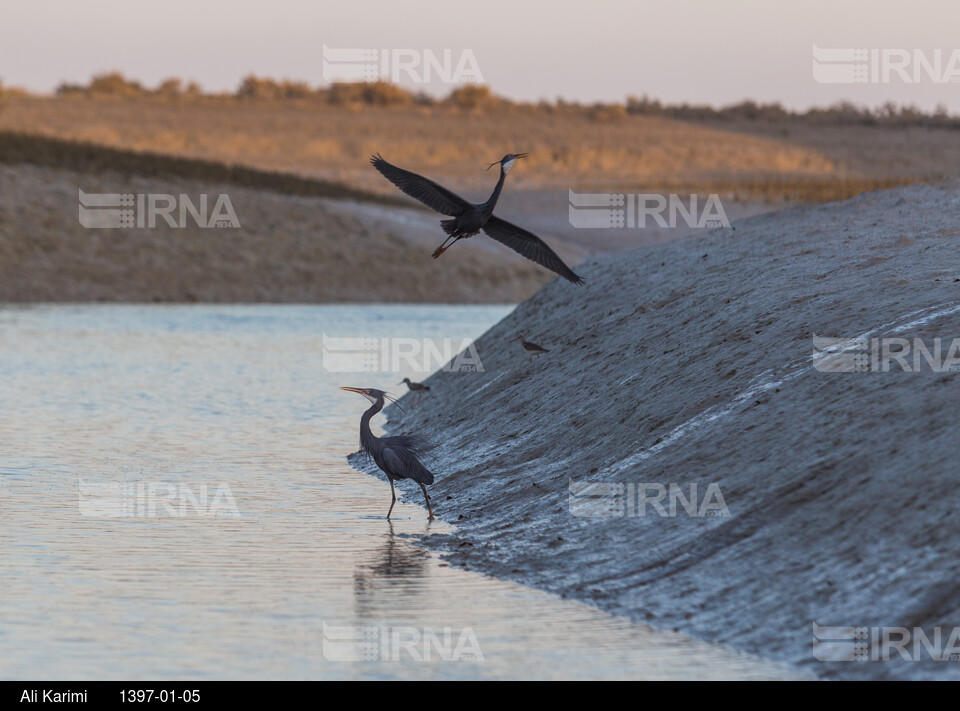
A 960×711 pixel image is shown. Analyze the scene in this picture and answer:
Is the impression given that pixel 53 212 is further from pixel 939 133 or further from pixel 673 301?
pixel 939 133

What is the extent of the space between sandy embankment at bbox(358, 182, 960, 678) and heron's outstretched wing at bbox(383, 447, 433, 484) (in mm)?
667

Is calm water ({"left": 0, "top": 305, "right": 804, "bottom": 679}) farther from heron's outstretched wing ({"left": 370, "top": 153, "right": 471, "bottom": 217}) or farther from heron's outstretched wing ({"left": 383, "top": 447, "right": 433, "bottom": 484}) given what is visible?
heron's outstretched wing ({"left": 370, "top": 153, "right": 471, "bottom": 217})

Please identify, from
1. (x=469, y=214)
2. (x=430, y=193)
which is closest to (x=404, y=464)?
(x=469, y=214)

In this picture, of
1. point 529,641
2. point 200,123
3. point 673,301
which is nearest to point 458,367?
point 673,301

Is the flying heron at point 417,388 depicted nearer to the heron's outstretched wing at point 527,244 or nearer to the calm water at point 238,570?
the calm water at point 238,570

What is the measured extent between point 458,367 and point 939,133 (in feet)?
401

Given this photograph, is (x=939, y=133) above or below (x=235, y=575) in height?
above

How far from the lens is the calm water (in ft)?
32.9

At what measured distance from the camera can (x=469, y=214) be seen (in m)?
16.7

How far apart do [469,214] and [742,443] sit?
455 centimetres

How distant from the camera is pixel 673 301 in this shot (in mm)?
19797

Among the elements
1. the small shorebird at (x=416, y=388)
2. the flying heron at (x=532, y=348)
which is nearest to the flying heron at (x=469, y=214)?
the flying heron at (x=532, y=348)

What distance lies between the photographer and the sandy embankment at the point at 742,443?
10586 millimetres
